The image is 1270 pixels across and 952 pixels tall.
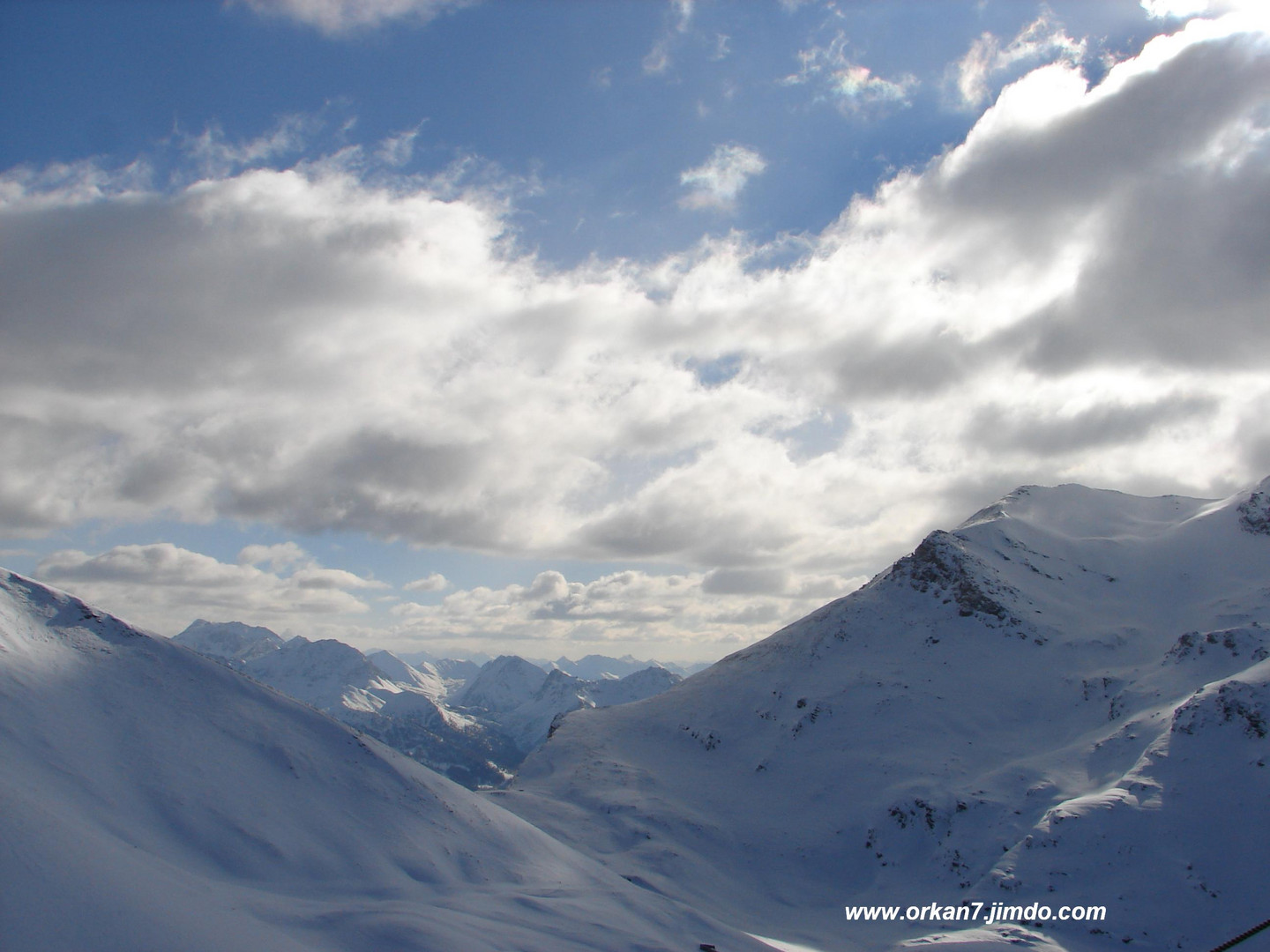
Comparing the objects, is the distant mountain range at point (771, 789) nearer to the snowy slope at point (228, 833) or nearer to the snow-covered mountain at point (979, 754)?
the snowy slope at point (228, 833)

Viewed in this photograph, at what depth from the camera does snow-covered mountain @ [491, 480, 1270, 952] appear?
49.0 meters

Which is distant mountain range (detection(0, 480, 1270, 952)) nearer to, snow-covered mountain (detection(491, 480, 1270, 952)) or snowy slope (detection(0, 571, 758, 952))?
snowy slope (detection(0, 571, 758, 952))

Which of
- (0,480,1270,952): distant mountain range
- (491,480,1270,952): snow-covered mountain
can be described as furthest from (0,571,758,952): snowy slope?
(491,480,1270,952): snow-covered mountain

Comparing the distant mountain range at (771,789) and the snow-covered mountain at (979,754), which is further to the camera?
the snow-covered mountain at (979,754)

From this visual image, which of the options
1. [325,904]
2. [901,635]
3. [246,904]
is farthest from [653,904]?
[901,635]

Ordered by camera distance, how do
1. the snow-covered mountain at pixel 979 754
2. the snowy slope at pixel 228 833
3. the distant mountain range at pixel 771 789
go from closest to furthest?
the snowy slope at pixel 228 833, the distant mountain range at pixel 771 789, the snow-covered mountain at pixel 979 754

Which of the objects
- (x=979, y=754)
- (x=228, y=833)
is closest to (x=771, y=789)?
(x=979, y=754)

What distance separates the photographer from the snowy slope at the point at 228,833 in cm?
2106

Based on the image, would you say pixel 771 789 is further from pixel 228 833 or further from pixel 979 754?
pixel 228 833

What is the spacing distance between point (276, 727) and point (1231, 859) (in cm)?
5954

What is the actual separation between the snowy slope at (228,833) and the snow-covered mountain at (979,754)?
19.9 metres

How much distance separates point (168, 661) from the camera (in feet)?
135

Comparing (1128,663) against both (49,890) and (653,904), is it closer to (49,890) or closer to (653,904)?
(653,904)

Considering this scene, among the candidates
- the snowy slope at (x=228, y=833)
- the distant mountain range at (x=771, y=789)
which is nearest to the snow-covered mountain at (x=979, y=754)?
the distant mountain range at (x=771, y=789)
